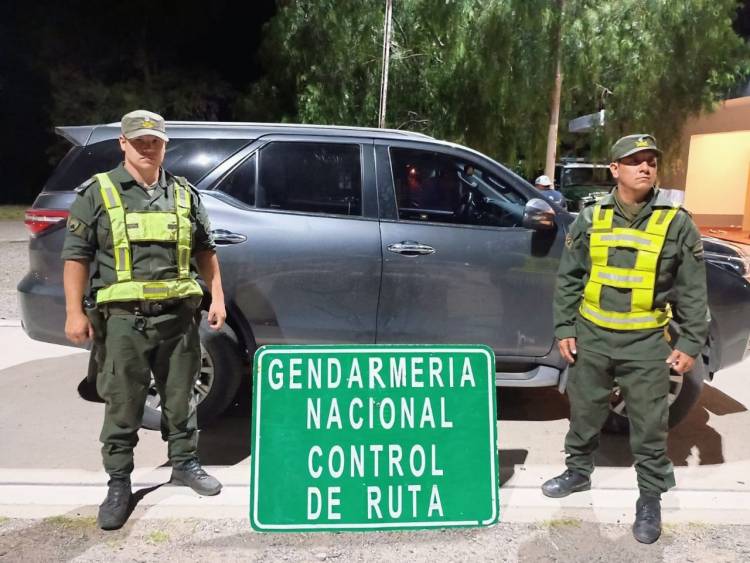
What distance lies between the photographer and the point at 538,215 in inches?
158

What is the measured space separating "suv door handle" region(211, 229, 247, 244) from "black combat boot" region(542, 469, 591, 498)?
212 cm

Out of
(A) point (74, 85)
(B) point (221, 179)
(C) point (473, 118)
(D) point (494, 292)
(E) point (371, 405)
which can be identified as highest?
(A) point (74, 85)

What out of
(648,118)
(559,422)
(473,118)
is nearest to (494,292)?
(559,422)

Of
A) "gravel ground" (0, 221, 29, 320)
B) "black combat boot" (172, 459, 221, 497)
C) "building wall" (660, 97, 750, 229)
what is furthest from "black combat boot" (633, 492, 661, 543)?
"building wall" (660, 97, 750, 229)

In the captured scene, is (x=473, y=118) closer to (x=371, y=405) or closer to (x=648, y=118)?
(x=648, y=118)

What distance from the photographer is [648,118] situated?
50.3ft

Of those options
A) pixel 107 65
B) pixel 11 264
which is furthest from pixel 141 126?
pixel 107 65

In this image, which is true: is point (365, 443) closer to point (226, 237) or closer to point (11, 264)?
point (226, 237)

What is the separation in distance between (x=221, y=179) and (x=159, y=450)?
1632 millimetres

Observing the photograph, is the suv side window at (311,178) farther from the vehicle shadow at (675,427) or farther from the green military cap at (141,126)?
the vehicle shadow at (675,427)

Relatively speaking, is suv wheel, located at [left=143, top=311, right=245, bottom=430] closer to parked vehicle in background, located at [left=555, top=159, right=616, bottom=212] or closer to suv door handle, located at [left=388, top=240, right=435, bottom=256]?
suv door handle, located at [left=388, top=240, right=435, bottom=256]

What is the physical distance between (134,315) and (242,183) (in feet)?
4.47

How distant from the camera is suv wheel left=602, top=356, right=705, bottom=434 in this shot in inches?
161

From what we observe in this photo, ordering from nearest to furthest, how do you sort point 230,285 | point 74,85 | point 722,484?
point 722,484
point 230,285
point 74,85
